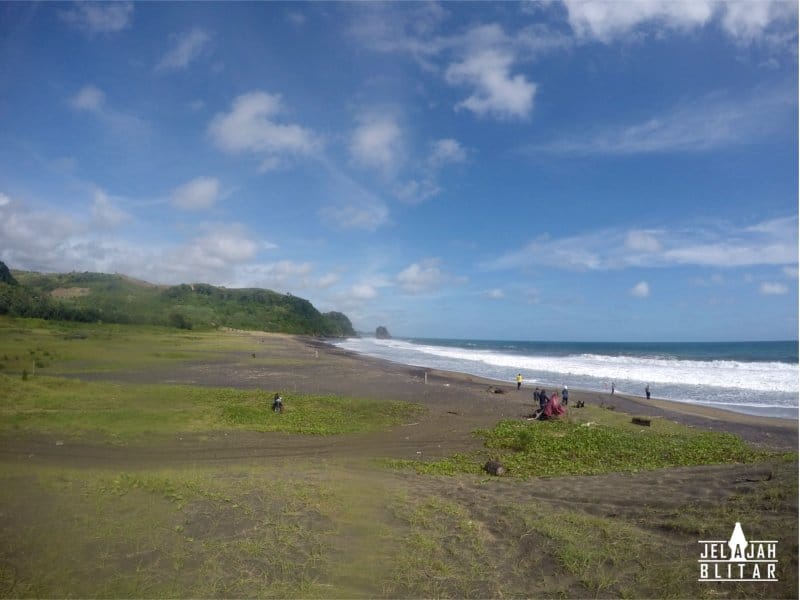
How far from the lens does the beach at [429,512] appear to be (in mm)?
5918

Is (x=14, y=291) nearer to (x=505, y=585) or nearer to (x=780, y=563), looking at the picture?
(x=505, y=585)

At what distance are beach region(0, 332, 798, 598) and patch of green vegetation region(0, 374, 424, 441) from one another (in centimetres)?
73

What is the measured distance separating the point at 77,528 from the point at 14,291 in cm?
792

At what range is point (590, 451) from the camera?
525 inches

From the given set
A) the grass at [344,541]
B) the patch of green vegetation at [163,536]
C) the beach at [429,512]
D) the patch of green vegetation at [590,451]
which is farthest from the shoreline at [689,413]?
the patch of green vegetation at [163,536]

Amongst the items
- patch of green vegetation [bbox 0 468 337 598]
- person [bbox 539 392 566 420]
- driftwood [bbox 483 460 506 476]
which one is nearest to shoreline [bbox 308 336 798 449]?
person [bbox 539 392 566 420]

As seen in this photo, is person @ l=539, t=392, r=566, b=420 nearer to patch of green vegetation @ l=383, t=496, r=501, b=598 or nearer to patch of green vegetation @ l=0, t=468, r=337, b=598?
patch of green vegetation @ l=383, t=496, r=501, b=598

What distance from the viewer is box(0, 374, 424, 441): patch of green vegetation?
12594 millimetres

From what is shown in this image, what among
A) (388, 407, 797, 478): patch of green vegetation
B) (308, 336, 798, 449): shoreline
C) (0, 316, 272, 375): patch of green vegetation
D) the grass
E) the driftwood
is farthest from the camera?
(308, 336, 798, 449): shoreline

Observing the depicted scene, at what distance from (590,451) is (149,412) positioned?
46.5ft

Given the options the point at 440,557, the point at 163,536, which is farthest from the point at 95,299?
the point at 440,557

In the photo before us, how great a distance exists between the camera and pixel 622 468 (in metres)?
11.3

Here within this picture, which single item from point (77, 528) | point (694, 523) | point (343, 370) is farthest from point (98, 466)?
point (343, 370)

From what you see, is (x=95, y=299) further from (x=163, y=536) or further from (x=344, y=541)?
(x=344, y=541)
